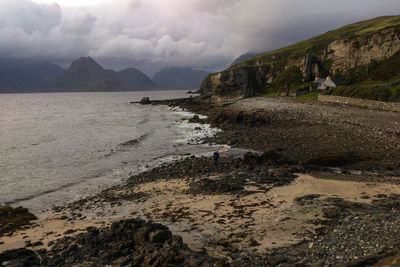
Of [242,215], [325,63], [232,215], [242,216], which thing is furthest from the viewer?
[325,63]

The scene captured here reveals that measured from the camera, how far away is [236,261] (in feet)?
34.7

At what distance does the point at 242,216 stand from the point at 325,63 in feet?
421

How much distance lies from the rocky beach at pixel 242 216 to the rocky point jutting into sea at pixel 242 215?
0.05 meters

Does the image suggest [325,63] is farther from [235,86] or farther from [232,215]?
[232,215]

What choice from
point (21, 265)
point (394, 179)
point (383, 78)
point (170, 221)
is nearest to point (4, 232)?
point (21, 265)

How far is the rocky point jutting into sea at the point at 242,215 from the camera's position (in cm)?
1065

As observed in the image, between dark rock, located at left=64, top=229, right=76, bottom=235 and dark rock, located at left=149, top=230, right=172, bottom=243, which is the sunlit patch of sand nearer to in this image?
dark rock, located at left=64, top=229, right=76, bottom=235

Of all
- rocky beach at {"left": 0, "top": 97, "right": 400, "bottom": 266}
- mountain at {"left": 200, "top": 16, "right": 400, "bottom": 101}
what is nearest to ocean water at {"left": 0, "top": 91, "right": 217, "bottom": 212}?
rocky beach at {"left": 0, "top": 97, "right": 400, "bottom": 266}

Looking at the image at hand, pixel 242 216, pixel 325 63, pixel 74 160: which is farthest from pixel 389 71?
pixel 74 160

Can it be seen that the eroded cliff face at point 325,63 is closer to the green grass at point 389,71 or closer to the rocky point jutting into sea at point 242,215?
the green grass at point 389,71

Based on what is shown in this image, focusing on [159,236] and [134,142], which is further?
[134,142]

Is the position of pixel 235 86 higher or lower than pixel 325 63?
lower

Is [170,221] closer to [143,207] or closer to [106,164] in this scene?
[143,207]

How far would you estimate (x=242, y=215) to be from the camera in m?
15.3
